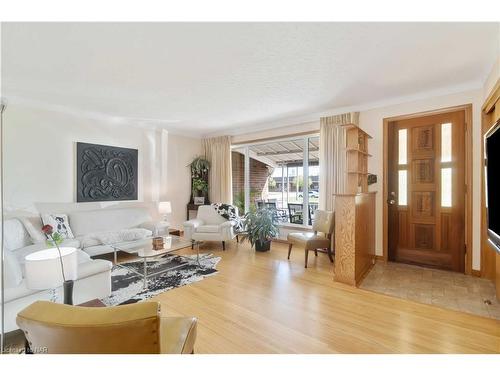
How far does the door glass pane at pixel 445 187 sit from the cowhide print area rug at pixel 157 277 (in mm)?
3282

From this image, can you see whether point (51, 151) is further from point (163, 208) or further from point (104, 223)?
Answer: point (163, 208)

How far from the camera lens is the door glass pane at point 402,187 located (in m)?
3.54

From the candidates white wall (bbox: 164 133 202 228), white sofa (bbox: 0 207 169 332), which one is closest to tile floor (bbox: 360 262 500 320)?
white sofa (bbox: 0 207 169 332)

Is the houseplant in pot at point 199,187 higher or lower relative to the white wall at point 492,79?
lower

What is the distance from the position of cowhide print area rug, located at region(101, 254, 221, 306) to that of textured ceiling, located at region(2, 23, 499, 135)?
2.41 m

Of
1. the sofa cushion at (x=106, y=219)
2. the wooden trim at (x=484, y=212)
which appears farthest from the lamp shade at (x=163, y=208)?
the wooden trim at (x=484, y=212)

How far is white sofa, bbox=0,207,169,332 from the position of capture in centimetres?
184

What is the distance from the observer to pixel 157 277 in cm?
302

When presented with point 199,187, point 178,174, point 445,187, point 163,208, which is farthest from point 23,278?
point 445,187

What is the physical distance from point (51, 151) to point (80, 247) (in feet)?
5.15

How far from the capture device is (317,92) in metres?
3.24

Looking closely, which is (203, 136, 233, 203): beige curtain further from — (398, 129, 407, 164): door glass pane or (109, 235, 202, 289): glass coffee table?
(398, 129, 407, 164): door glass pane

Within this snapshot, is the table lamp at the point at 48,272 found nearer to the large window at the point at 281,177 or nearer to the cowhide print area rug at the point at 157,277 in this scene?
the cowhide print area rug at the point at 157,277

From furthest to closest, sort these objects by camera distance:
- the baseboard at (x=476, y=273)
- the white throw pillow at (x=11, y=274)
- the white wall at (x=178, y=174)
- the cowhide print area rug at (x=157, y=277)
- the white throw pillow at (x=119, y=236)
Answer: the white wall at (x=178, y=174) → the white throw pillow at (x=119, y=236) → the baseboard at (x=476, y=273) → the cowhide print area rug at (x=157, y=277) → the white throw pillow at (x=11, y=274)
